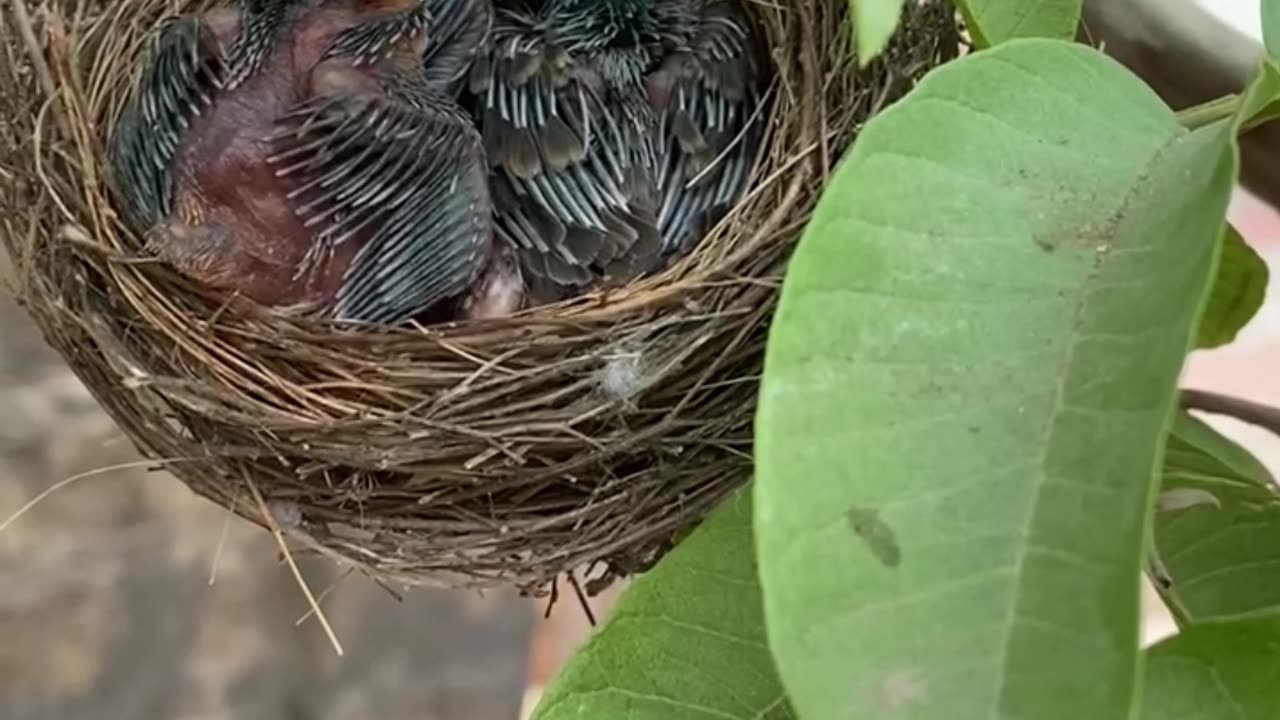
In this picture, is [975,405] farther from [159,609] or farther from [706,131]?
[159,609]

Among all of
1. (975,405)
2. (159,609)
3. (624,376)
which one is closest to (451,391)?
(624,376)

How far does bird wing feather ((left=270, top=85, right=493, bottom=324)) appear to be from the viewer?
600 millimetres

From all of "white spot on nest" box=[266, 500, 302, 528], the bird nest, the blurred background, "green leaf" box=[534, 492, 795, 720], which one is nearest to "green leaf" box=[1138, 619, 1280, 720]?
"green leaf" box=[534, 492, 795, 720]

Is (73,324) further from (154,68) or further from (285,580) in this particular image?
(285,580)

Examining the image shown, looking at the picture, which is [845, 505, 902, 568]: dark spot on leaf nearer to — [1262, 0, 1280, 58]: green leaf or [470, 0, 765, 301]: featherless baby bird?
[1262, 0, 1280, 58]: green leaf

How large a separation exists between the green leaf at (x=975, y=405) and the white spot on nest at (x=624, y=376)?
0.22 meters

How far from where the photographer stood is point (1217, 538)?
0.56 metres

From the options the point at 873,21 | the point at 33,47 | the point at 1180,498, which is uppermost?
the point at 873,21

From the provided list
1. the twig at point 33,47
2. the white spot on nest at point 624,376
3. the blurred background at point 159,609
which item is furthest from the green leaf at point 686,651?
the blurred background at point 159,609

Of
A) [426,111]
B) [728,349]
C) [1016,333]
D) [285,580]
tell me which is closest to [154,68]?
[426,111]

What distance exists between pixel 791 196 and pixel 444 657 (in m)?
0.67

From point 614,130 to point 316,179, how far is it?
0.41 feet

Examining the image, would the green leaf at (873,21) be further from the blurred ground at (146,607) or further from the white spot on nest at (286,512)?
the blurred ground at (146,607)

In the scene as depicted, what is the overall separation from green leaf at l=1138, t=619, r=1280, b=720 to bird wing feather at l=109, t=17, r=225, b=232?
1.35ft
